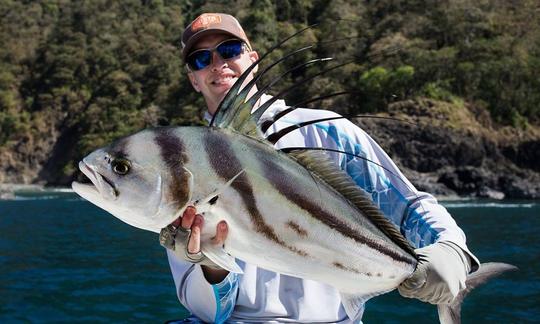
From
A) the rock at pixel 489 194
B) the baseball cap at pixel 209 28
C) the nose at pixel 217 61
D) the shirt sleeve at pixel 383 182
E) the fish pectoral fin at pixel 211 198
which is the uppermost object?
the baseball cap at pixel 209 28

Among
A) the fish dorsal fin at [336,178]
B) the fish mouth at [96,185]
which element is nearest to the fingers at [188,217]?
the fish mouth at [96,185]

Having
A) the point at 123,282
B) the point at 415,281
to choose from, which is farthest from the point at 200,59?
the point at 123,282

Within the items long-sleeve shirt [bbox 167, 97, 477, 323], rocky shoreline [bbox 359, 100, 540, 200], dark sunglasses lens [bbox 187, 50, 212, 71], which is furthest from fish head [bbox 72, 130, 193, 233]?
rocky shoreline [bbox 359, 100, 540, 200]

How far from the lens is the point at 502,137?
187ft

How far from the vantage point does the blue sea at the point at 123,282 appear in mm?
9367

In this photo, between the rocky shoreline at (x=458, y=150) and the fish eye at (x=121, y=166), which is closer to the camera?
the fish eye at (x=121, y=166)

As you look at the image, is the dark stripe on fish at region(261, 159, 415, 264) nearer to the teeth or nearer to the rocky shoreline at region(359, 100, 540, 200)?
the teeth

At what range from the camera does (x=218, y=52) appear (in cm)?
317

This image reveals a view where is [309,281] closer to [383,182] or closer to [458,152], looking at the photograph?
[383,182]

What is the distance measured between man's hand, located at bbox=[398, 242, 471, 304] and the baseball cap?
1.49m

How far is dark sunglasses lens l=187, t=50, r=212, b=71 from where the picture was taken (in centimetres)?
318

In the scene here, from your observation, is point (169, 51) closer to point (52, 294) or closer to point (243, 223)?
point (52, 294)

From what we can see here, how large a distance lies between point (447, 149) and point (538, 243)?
3565 cm

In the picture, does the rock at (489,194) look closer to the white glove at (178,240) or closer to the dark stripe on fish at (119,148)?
the white glove at (178,240)
